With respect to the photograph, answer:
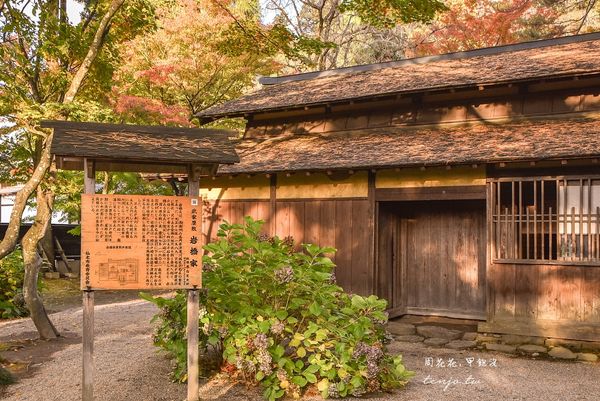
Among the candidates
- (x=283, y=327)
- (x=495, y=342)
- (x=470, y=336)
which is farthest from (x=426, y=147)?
(x=283, y=327)

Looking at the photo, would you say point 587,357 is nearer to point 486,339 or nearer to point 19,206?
point 486,339

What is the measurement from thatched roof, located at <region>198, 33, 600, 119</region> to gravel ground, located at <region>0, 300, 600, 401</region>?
17.5ft

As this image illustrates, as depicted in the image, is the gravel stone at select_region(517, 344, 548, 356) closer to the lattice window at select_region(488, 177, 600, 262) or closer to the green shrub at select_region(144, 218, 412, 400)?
the lattice window at select_region(488, 177, 600, 262)

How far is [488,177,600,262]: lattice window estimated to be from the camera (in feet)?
30.1

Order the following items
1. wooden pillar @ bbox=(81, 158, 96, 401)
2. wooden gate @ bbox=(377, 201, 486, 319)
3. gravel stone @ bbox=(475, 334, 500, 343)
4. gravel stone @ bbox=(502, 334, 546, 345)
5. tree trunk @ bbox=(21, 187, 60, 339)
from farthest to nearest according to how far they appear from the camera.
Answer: wooden gate @ bbox=(377, 201, 486, 319) < tree trunk @ bbox=(21, 187, 60, 339) < gravel stone @ bbox=(475, 334, 500, 343) < gravel stone @ bbox=(502, 334, 546, 345) < wooden pillar @ bbox=(81, 158, 96, 401)

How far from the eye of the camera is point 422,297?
12227 millimetres

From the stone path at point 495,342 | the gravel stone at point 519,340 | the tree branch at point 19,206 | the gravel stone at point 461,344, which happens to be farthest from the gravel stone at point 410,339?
the tree branch at point 19,206

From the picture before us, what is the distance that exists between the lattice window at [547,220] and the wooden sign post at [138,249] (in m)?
5.86

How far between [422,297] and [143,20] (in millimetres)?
9123

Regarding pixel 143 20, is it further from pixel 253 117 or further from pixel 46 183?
pixel 46 183

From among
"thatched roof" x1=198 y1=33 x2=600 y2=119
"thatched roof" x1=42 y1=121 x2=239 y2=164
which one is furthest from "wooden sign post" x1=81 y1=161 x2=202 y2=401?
"thatched roof" x1=198 y1=33 x2=600 y2=119

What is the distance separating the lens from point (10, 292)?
1383 cm

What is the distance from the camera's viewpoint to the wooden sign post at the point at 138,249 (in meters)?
5.85

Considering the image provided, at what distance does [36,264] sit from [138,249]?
5392mm
